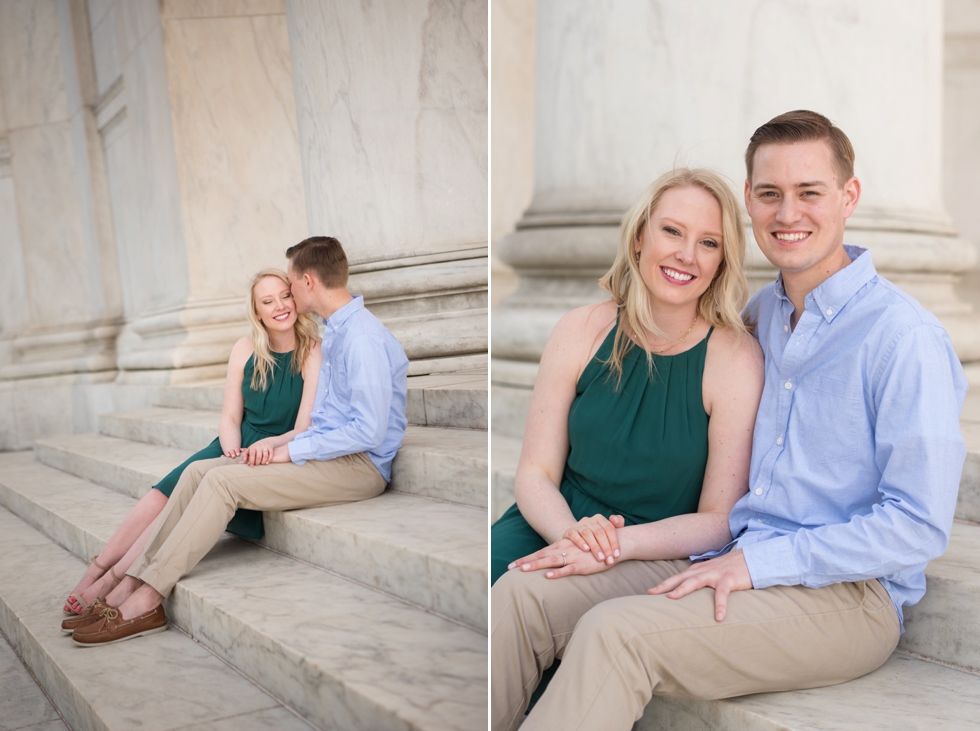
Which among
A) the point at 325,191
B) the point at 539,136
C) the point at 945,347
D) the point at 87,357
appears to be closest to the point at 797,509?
the point at 945,347

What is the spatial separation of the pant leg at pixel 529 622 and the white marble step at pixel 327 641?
0.21 m

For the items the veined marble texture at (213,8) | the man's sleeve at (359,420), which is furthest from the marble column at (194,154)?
the man's sleeve at (359,420)

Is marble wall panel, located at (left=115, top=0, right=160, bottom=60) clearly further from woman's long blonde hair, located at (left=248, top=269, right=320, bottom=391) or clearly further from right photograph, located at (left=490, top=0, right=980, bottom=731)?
right photograph, located at (left=490, top=0, right=980, bottom=731)

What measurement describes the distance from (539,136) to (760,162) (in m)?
2.15

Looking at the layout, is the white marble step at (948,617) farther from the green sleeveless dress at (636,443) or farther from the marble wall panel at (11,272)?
the marble wall panel at (11,272)

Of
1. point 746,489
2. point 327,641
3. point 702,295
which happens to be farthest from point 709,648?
point 702,295

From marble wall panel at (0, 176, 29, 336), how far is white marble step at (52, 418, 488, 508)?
0.74 feet

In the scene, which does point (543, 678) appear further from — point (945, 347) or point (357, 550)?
point (945, 347)

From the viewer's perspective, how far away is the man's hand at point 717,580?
1753mm

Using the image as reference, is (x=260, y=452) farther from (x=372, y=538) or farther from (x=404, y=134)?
(x=404, y=134)

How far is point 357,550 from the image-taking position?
6.10ft

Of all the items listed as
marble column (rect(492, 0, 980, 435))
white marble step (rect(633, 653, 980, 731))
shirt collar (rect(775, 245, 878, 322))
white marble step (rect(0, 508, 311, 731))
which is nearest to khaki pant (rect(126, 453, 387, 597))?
white marble step (rect(0, 508, 311, 731))

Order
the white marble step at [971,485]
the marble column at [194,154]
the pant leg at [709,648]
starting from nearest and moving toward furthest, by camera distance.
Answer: the marble column at [194,154] < the pant leg at [709,648] < the white marble step at [971,485]

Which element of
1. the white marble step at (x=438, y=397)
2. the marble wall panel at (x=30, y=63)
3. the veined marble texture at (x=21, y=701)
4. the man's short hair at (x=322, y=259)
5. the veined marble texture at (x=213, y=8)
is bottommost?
the veined marble texture at (x=21, y=701)
